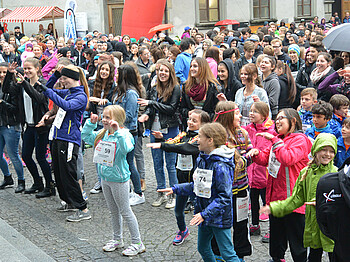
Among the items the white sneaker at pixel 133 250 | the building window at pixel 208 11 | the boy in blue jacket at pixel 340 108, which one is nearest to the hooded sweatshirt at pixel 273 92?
the boy in blue jacket at pixel 340 108

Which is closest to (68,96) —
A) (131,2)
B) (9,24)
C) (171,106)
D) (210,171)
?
(171,106)

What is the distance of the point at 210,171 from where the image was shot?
174 inches

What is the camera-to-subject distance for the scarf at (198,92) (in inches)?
266

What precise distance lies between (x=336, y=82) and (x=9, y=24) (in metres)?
23.3

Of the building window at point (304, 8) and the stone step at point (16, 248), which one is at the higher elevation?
the building window at point (304, 8)

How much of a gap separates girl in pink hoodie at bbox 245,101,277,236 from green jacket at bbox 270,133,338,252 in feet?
3.89

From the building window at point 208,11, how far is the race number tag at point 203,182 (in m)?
25.8

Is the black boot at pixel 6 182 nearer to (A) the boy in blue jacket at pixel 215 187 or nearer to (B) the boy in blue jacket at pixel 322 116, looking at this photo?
(A) the boy in blue jacket at pixel 215 187

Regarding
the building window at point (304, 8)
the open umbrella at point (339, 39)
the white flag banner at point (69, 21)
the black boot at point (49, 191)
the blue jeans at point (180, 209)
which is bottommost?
the black boot at point (49, 191)

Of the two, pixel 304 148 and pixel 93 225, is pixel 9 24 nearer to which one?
pixel 93 225

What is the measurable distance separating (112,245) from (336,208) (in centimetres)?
294

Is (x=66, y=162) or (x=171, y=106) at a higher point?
(x=171, y=106)

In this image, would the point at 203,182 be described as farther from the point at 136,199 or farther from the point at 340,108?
the point at 136,199

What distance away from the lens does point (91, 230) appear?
20.5 feet
